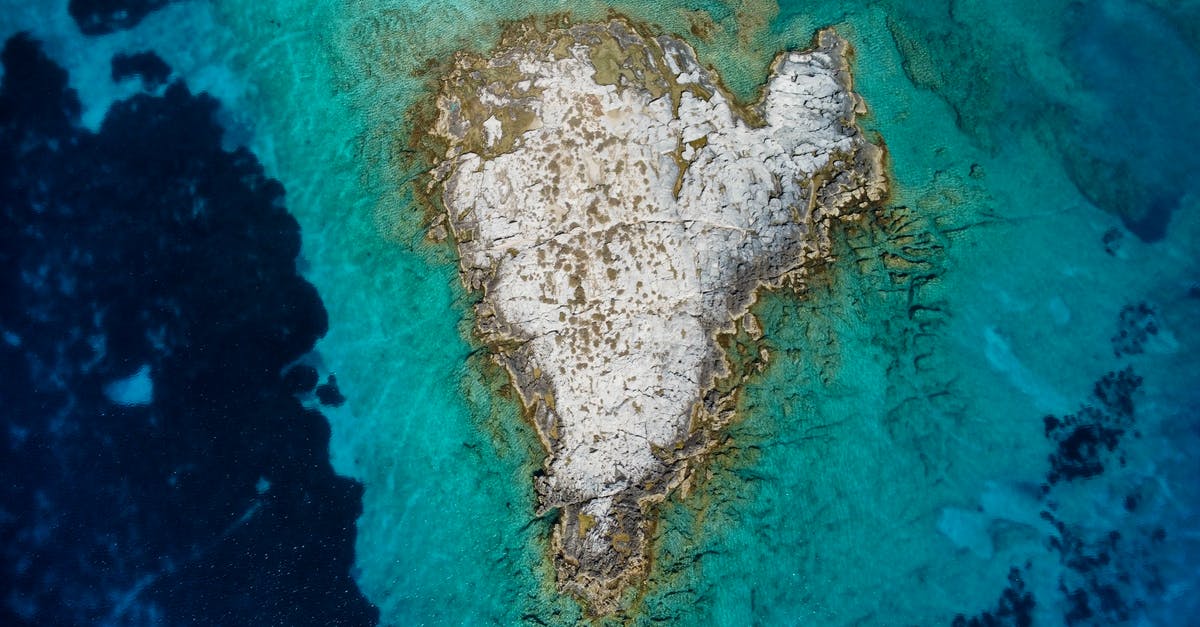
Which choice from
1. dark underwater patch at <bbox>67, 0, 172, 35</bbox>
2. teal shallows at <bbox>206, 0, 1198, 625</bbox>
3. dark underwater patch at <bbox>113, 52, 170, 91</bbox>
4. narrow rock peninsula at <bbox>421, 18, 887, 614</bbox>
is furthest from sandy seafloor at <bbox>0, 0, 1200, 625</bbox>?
dark underwater patch at <bbox>67, 0, 172, 35</bbox>

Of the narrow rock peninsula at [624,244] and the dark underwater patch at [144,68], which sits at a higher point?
the dark underwater patch at [144,68]

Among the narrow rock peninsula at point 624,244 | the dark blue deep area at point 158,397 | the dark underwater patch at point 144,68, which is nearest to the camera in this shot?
the narrow rock peninsula at point 624,244

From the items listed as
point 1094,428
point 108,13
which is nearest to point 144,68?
point 108,13

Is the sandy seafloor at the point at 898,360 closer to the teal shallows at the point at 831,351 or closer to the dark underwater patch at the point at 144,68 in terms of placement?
the teal shallows at the point at 831,351

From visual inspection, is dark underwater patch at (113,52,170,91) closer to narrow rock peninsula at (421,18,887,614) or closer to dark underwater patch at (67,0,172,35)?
dark underwater patch at (67,0,172,35)

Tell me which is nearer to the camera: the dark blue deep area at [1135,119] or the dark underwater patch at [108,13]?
the dark blue deep area at [1135,119]

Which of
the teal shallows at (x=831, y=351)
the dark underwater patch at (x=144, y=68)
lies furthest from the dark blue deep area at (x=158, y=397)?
the dark underwater patch at (x=144, y=68)

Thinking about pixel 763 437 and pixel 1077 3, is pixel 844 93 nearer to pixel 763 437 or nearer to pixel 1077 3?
pixel 1077 3
